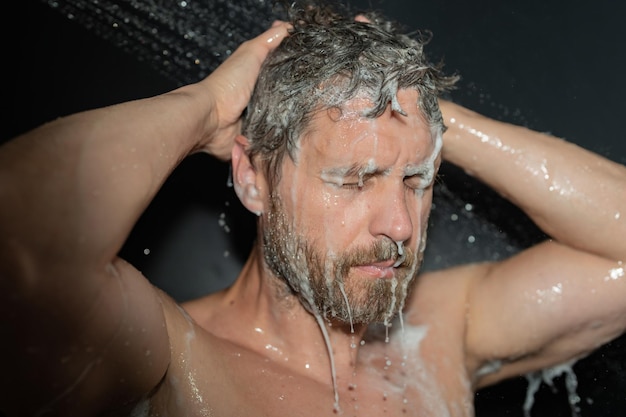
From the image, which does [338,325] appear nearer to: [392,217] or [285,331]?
[285,331]

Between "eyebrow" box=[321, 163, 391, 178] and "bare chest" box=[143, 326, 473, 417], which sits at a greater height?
"eyebrow" box=[321, 163, 391, 178]

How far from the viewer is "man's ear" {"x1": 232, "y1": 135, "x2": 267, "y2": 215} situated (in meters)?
1.31

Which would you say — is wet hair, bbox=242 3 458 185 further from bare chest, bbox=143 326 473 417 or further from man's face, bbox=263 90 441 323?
bare chest, bbox=143 326 473 417

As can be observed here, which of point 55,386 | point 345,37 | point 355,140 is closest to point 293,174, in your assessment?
point 355,140

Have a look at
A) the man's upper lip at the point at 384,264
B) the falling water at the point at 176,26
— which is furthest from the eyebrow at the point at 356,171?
the falling water at the point at 176,26

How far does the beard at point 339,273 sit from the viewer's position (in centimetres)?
119

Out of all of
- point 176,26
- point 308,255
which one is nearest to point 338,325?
point 308,255

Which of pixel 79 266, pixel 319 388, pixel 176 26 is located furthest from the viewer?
pixel 176 26

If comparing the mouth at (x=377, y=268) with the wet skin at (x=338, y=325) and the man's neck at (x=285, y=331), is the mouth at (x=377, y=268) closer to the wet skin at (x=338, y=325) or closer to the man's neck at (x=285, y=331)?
the wet skin at (x=338, y=325)

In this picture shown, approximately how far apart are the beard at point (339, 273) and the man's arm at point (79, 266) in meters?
0.23

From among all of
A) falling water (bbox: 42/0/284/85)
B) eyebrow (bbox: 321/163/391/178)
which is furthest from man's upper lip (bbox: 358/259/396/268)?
falling water (bbox: 42/0/284/85)

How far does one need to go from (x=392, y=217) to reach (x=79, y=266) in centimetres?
45

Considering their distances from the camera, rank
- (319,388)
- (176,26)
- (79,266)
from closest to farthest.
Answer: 1. (79,266)
2. (319,388)
3. (176,26)

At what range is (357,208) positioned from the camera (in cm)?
118
